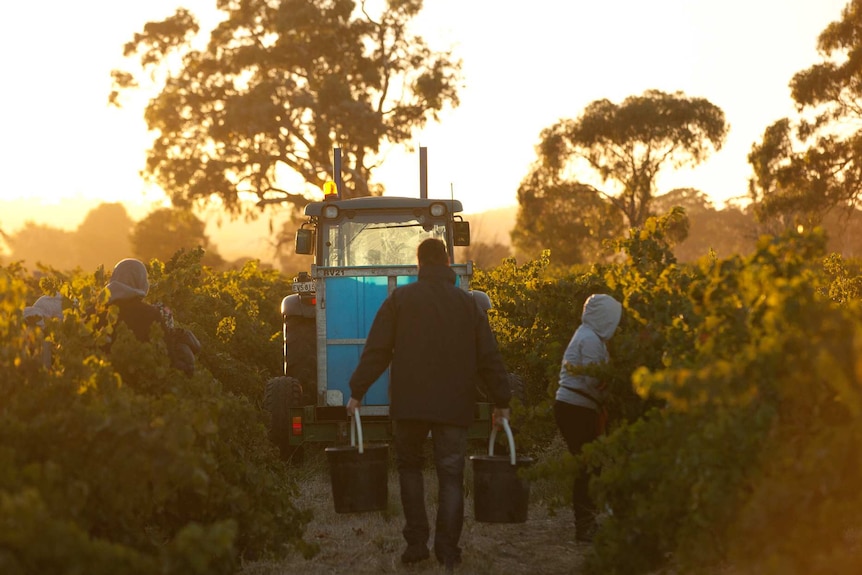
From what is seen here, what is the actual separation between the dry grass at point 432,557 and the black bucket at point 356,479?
391 millimetres

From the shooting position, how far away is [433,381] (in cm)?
729

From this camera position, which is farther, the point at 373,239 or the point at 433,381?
the point at 373,239

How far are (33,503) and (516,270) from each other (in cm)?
1317

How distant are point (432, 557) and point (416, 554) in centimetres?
29

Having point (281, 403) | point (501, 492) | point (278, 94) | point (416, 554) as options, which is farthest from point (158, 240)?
point (501, 492)

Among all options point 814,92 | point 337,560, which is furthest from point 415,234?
point 814,92

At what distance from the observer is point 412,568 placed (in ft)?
24.1

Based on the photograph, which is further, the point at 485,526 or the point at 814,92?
the point at 814,92

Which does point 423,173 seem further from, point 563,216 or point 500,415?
point 563,216

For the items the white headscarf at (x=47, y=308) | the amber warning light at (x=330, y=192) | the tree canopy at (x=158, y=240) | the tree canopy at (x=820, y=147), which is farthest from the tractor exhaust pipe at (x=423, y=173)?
the tree canopy at (x=158, y=240)

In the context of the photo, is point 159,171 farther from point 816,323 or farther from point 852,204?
point 816,323

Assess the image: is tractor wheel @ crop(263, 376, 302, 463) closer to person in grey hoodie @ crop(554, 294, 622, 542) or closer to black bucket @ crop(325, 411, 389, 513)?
black bucket @ crop(325, 411, 389, 513)

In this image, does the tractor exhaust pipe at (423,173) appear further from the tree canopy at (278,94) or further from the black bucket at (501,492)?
the tree canopy at (278,94)

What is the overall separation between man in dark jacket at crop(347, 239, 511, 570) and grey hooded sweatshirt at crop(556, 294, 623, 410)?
49 centimetres
